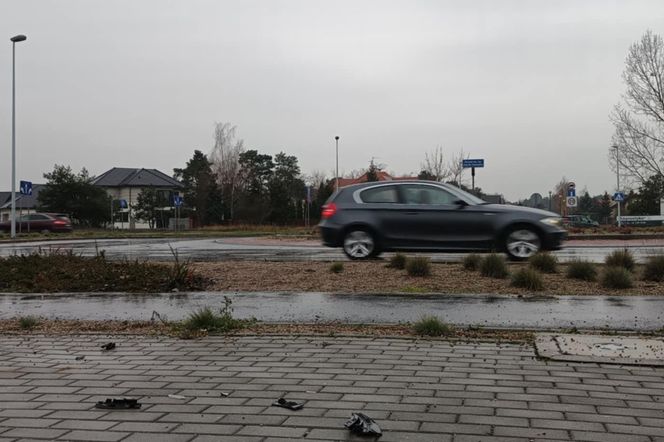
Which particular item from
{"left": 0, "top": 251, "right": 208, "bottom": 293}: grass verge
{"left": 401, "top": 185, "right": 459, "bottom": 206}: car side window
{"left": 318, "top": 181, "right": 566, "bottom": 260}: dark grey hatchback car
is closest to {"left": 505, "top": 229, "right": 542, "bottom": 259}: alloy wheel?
{"left": 318, "top": 181, "right": 566, "bottom": 260}: dark grey hatchback car

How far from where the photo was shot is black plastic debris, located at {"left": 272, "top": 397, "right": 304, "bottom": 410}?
3.97 m

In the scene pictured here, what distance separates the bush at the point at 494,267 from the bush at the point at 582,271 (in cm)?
98

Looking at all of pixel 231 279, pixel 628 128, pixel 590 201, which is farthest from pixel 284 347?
pixel 590 201

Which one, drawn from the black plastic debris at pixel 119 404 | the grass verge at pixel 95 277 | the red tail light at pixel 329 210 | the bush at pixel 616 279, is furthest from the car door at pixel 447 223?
the black plastic debris at pixel 119 404

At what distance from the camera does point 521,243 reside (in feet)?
38.6

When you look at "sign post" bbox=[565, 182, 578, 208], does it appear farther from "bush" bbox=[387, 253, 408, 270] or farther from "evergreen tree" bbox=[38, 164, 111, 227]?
"evergreen tree" bbox=[38, 164, 111, 227]

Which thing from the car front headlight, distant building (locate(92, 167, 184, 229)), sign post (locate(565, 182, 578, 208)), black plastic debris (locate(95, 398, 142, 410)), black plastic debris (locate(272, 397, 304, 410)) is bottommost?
black plastic debris (locate(95, 398, 142, 410))

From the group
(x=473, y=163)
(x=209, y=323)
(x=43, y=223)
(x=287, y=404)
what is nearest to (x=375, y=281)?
(x=209, y=323)

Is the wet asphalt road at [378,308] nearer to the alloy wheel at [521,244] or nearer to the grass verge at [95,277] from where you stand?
the grass verge at [95,277]

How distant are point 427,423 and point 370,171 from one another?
69.0 metres

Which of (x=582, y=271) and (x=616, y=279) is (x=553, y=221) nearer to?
(x=582, y=271)

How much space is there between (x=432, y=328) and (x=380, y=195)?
6.32m

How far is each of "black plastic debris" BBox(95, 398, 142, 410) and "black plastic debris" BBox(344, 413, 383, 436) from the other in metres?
1.47

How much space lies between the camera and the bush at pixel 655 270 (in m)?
9.16
